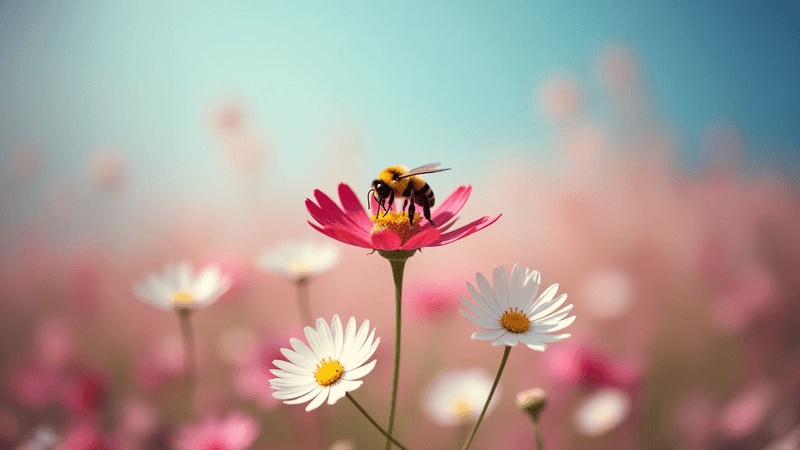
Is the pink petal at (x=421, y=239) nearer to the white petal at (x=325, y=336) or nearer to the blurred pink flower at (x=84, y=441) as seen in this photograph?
the white petal at (x=325, y=336)

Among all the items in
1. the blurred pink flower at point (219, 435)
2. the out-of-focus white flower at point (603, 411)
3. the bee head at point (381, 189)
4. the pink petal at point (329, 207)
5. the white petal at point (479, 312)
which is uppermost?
the bee head at point (381, 189)

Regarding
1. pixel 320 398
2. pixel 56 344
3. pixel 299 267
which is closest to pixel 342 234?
pixel 320 398

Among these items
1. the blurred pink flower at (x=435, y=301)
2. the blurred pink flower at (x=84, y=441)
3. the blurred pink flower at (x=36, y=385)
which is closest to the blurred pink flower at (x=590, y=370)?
the blurred pink flower at (x=435, y=301)

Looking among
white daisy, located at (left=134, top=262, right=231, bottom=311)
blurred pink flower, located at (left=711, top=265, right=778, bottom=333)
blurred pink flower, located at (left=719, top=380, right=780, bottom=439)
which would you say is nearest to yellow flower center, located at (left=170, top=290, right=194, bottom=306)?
white daisy, located at (left=134, top=262, right=231, bottom=311)

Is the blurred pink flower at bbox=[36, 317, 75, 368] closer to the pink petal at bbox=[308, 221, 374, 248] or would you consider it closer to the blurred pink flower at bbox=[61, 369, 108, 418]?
the blurred pink flower at bbox=[61, 369, 108, 418]

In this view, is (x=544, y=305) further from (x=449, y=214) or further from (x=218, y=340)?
(x=218, y=340)
